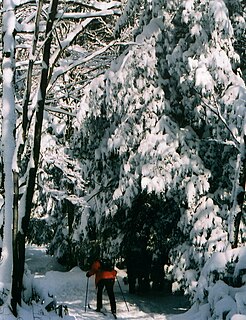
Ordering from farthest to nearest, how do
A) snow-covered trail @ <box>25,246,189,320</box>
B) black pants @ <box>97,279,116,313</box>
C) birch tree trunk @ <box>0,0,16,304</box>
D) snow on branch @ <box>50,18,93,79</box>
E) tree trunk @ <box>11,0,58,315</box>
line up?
snow-covered trail @ <box>25,246,189,320</box> → black pants @ <box>97,279,116,313</box> → snow on branch @ <box>50,18,93,79</box> → birch tree trunk @ <box>0,0,16,304</box> → tree trunk @ <box>11,0,58,315</box>

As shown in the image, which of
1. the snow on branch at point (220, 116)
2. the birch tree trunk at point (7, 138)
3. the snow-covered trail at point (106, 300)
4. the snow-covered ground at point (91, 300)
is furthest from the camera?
the snow-covered trail at point (106, 300)

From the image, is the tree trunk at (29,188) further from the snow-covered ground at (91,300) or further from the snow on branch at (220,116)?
the snow on branch at (220,116)

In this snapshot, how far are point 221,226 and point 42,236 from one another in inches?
379

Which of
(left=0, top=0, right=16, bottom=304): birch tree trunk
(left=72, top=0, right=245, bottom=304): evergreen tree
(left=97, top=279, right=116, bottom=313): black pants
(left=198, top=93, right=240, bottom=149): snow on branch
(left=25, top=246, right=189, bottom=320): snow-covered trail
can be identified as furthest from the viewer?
(left=25, top=246, right=189, bottom=320): snow-covered trail

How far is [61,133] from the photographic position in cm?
1544

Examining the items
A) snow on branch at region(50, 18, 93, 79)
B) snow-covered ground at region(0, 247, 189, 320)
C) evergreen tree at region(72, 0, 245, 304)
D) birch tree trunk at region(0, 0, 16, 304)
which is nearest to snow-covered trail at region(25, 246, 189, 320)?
snow-covered ground at region(0, 247, 189, 320)

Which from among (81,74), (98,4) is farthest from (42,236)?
(98,4)

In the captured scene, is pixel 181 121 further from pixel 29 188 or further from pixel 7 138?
pixel 29 188

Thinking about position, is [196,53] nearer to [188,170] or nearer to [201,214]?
[188,170]

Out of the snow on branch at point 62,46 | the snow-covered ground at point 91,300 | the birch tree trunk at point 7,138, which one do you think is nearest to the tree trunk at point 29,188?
the birch tree trunk at point 7,138

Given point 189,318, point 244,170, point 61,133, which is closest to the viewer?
point 189,318

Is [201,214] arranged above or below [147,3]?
below

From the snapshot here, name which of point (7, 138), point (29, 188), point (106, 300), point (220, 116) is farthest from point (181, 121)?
point (29, 188)

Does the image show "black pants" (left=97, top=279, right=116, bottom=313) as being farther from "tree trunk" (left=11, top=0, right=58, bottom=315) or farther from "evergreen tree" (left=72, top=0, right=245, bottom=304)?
"tree trunk" (left=11, top=0, right=58, bottom=315)
